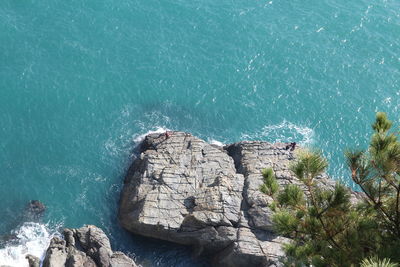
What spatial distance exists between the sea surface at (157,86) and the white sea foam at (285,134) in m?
0.18

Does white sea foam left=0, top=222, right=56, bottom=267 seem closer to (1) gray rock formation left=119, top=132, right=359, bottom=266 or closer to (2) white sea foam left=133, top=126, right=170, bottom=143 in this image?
(1) gray rock formation left=119, top=132, right=359, bottom=266

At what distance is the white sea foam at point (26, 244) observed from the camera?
4571 cm

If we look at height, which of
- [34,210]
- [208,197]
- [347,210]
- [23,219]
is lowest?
[347,210]

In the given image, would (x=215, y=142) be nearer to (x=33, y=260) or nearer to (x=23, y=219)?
(x=23, y=219)

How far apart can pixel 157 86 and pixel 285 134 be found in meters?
16.9

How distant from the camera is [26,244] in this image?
1855 inches

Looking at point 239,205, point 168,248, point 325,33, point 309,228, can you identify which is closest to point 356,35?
point 325,33

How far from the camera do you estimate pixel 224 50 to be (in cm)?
6975

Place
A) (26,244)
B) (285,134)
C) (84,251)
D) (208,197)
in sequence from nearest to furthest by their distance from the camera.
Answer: (84,251) < (26,244) < (208,197) < (285,134)

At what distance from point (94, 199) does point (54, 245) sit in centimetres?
803

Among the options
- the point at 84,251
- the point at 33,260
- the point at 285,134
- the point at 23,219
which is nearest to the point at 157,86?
the point at 285,134

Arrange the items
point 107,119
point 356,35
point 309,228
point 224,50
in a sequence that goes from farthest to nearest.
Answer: point 356,35
point 224,50
point 107,119
point 309,228

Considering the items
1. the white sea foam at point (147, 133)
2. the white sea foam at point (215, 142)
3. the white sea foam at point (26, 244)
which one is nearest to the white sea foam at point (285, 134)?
the white sea foam at point (215, 142)

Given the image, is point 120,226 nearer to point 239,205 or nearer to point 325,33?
point 239,205
